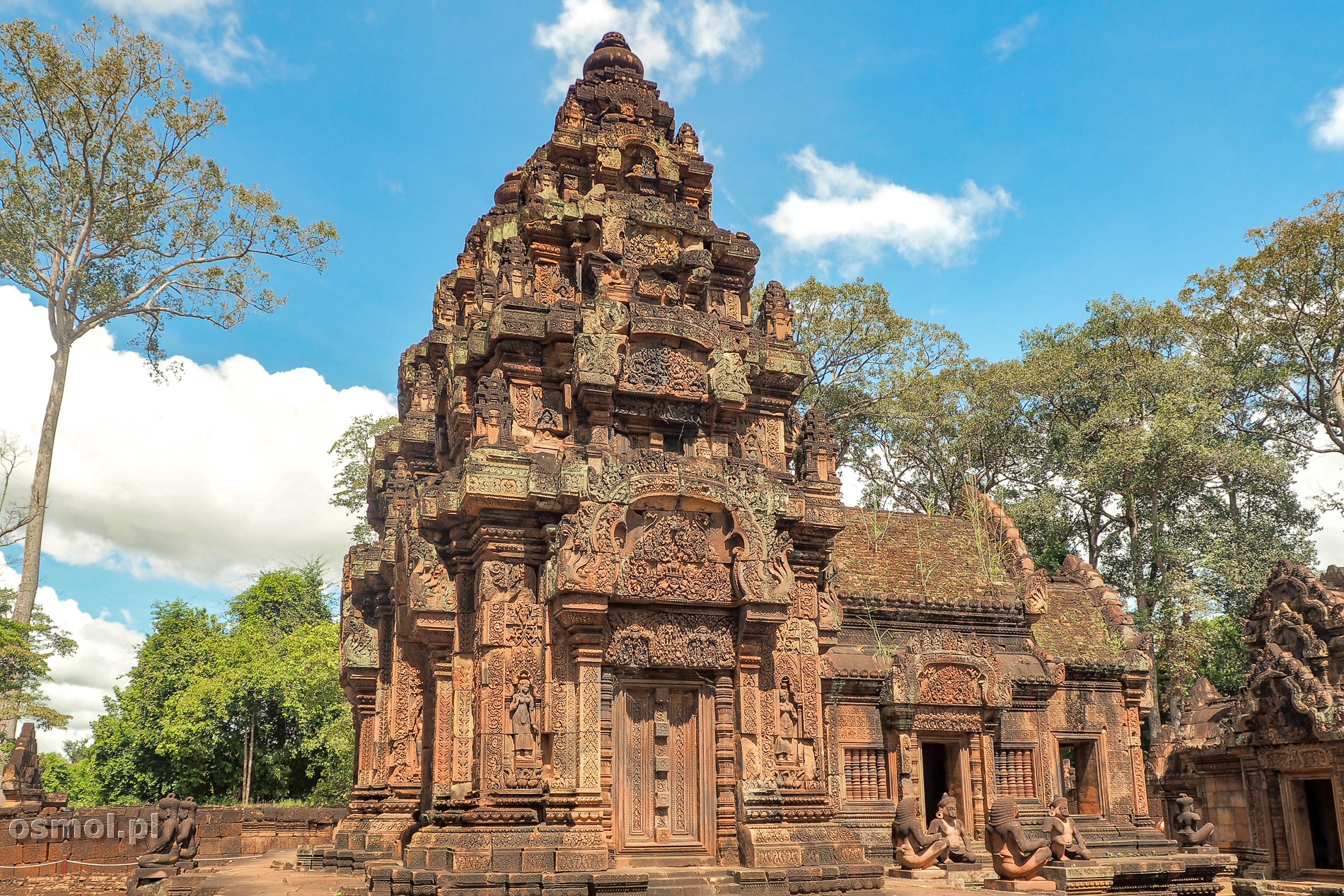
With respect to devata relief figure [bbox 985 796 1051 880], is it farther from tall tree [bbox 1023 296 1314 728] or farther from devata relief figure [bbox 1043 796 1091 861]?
tall tree [bbox 1023 296 1314 728]

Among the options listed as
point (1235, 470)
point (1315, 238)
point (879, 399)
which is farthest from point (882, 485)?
point (1315, 238)

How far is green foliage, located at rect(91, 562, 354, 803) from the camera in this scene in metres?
26.4

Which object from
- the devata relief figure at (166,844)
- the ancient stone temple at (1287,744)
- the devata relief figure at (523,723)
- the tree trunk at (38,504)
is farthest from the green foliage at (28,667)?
the ancient stone temple at (1287,744)

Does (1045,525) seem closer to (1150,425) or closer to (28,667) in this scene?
(1150,425)

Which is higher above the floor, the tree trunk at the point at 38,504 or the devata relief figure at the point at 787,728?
the tree trunk at the point at 38,504

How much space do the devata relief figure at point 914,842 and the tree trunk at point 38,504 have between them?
19.6m

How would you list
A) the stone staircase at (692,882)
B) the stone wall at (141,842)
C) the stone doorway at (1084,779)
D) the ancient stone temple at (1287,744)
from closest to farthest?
the stone staircase at (692,882)
the ancient stone temple at (1287,744)
the stone wall at (141,842)
the stone doorway at (1084,779)

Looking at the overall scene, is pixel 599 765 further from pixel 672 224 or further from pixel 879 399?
pixel 879 399

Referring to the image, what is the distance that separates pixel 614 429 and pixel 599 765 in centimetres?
403

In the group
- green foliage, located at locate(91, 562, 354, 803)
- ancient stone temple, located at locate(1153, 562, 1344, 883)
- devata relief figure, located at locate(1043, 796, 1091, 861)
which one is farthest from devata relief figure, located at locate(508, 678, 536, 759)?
green foliage, located at locate(91, 562, 354, 803)

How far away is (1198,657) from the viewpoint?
2462 centimetres

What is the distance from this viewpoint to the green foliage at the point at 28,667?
78.9ft

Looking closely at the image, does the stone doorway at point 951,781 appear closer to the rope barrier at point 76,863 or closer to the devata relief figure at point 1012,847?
the devata relief figure at point 1012,847

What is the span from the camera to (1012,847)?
475 inches
